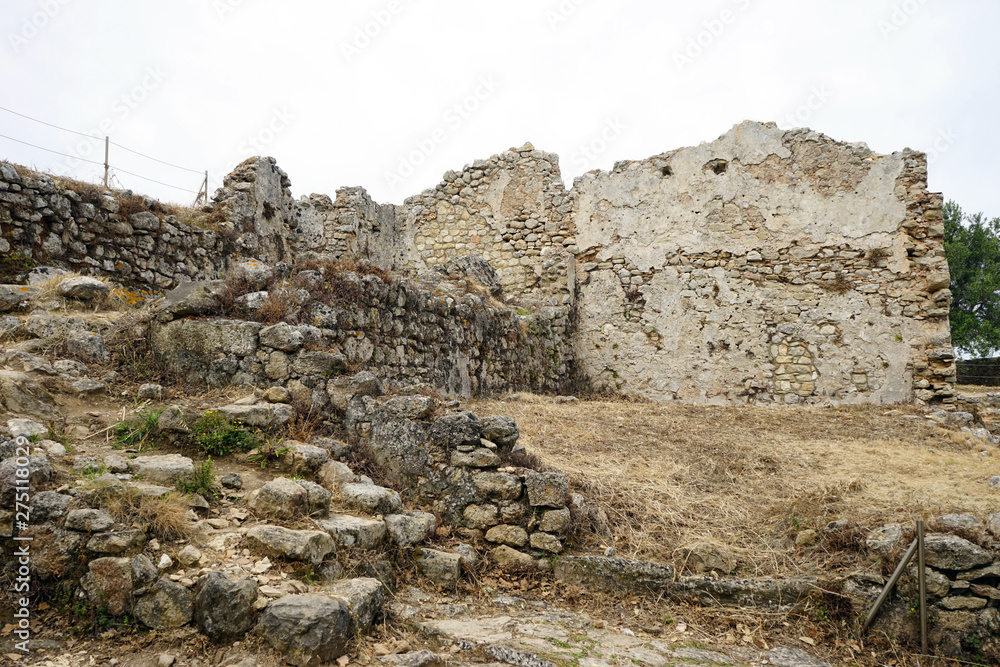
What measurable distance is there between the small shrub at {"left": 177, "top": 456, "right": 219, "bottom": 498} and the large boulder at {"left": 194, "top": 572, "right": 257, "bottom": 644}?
818 millimetres

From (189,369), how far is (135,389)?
0.44 meters

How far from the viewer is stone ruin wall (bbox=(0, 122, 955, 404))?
10648mm

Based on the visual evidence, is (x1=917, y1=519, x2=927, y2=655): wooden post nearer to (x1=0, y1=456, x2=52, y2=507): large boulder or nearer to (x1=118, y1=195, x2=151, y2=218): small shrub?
(x1=0, y1=456, x2=52, y2=507): large boulder

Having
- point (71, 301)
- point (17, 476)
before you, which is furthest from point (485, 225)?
point (17, 476)

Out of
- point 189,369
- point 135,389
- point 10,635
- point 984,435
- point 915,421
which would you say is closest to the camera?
point 10,635

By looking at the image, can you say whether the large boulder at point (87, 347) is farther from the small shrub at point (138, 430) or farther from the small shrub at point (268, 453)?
the small shrub at point (268, 453)

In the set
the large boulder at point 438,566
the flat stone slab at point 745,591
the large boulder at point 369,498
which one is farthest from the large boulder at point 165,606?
the flat stone slab at point 745,591

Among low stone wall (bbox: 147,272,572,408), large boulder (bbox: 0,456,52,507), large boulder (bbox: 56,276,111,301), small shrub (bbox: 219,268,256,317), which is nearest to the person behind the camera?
large boulder (bbox: 0,456,52,507)

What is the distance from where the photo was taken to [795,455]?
6.63m

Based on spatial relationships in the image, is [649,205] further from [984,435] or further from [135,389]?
[135,389]

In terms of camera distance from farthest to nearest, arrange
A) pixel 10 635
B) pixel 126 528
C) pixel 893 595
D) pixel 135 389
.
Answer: pixel 135 389
pixel 893 595
pixel 126 528
pixel 10 635

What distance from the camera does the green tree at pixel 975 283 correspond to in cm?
2578

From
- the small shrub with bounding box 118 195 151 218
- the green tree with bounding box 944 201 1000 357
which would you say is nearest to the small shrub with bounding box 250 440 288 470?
the small shrub with bounding box 118 195 151 218

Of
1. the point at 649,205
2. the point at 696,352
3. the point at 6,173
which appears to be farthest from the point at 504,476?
the point at 649,205
